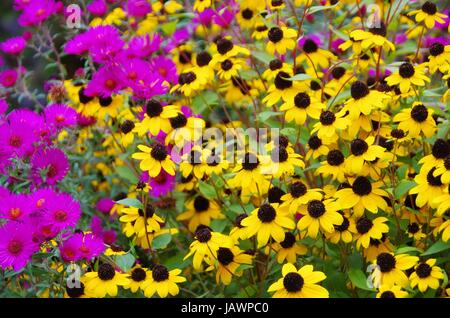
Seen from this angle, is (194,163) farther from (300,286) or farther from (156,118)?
(300,286)

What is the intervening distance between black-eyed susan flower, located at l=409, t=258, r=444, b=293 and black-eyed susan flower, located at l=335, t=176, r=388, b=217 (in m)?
0.17

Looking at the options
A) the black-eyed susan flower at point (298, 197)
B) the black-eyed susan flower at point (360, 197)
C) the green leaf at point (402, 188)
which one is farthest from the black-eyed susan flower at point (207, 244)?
the green leaf at point (402, 188)

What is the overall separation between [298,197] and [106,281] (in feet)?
1.42

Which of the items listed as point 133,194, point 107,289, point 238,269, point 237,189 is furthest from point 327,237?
point 133,194

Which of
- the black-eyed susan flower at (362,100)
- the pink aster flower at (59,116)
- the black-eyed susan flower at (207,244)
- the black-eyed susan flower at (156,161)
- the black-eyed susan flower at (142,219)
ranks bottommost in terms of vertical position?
the black-eyed susan flower at (207,244)

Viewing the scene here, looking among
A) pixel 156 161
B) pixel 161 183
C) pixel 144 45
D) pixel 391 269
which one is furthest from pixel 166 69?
pixel 391 269

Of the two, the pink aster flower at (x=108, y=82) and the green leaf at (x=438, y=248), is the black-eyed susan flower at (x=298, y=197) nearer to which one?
the green leaf at (x=438, y=248)

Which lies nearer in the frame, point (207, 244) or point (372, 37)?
point (207, 244)

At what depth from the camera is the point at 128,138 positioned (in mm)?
1652

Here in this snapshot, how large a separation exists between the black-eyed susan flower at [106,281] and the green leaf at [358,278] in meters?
0.46

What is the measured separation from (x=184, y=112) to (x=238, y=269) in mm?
471

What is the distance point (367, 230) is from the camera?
4.52ft

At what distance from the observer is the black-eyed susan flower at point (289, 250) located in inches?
58.1

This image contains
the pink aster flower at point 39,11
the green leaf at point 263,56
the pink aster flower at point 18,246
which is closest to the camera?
the pink aster flower at point 18,246
